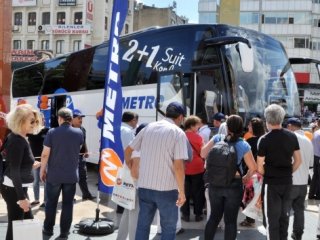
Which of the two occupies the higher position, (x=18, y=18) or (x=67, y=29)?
(x=18, y=18)

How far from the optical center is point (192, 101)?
9203 mm

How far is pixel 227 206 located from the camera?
5.09 metres

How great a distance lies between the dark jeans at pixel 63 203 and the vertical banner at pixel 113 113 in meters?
0.58

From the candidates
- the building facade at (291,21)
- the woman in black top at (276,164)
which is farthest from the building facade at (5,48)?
the building facade at (291,21)

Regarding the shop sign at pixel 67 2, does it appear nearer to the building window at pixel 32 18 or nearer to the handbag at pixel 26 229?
the building window at pixel 32 18

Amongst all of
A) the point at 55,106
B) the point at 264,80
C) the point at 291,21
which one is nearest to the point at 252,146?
the point at 264,80

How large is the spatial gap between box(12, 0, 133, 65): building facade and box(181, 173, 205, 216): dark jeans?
49541 mm

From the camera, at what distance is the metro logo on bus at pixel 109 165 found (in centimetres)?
627

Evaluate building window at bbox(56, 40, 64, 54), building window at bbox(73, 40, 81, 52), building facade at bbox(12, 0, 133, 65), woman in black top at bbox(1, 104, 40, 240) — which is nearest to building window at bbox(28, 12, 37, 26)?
building facade at bbox(12, 0, 133, 65)

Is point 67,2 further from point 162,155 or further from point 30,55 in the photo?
point 162,155

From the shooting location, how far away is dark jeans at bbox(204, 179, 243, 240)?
5.07m

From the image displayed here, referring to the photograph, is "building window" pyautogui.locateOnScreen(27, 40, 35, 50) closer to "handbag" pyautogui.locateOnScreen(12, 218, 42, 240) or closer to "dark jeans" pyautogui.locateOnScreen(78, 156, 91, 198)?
"dark jeans" pyautogui.locateOnScreen(78, 156, 91, 198)

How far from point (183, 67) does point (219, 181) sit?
4.75 m

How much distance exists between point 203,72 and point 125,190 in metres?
4.46
